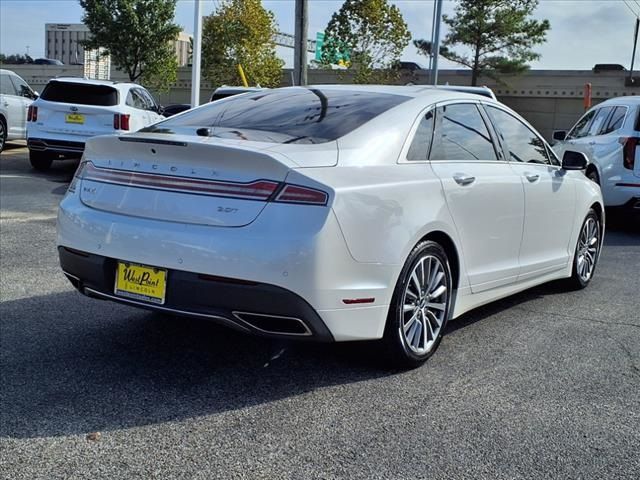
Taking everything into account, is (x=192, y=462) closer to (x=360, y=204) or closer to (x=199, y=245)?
(x=199, y=245)

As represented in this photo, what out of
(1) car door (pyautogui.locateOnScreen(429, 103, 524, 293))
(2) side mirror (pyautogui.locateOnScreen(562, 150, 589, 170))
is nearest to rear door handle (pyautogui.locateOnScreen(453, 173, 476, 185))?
(1) car door (pyautogui.locateOnScreen(429, 103, 524, 293))

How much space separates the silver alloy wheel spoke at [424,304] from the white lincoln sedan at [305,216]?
0.03ft

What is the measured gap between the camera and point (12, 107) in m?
15.7

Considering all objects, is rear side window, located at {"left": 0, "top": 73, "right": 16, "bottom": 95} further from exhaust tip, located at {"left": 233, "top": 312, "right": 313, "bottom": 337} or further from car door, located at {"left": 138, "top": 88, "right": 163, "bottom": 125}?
exhaust tip, located at {"left": 233, "top": 312, "right": 313, "bottom": 337}

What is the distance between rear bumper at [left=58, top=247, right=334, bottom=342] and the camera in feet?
11.2

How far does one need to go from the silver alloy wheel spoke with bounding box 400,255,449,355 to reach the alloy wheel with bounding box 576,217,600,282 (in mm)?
2406

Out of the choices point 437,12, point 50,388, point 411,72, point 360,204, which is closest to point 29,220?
point 50,388

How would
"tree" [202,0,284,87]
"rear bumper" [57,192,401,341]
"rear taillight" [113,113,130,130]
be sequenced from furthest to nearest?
"tree" [202,0,284,87], "rear taillight" [113,113,130,130], "rear bumper" [57,192,401,341]

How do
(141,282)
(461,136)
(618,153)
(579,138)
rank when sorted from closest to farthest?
1. (141,282)
2. (461,136)
3. (618,153)
4. (579,138)

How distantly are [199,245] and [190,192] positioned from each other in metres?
0.28

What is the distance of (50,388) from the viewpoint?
12.1 feet

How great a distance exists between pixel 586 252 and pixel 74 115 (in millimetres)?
9323

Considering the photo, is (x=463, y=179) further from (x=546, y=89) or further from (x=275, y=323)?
(x=546, y=89)

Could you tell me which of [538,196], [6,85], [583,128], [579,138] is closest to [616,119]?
[579,138]
